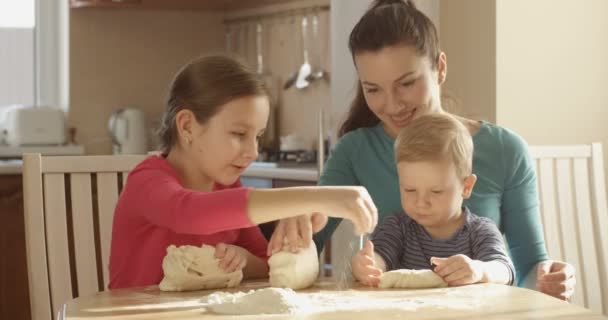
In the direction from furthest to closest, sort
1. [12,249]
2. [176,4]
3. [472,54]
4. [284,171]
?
[176,4]
[284,171]
[12,249]
[472,54]

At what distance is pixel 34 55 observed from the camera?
5.07 meters

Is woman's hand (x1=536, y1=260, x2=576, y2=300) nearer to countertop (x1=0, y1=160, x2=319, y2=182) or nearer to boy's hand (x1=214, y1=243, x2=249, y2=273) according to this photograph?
boy's hand (x1=214, y1=243, x2=249, y2=273)

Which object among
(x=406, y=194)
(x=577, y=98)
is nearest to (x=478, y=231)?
(x=406, y=194)

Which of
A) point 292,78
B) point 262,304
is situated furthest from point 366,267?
point 292,78

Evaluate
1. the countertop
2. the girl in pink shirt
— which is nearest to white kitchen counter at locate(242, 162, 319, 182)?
the countertop

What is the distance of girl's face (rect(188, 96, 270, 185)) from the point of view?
166 cm

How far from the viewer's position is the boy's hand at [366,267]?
59.9 inches

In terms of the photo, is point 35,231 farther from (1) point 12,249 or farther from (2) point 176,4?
(2) point 176,4

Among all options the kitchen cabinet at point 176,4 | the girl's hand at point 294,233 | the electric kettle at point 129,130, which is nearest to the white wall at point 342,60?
the girl's hand at point 294,233

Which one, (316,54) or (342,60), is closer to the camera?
(342,60)

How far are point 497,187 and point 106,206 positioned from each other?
776mm

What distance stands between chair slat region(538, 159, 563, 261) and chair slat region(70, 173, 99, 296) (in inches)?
38.5

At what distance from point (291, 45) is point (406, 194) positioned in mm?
2983

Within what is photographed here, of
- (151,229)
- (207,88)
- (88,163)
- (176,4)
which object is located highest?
(176,4)
